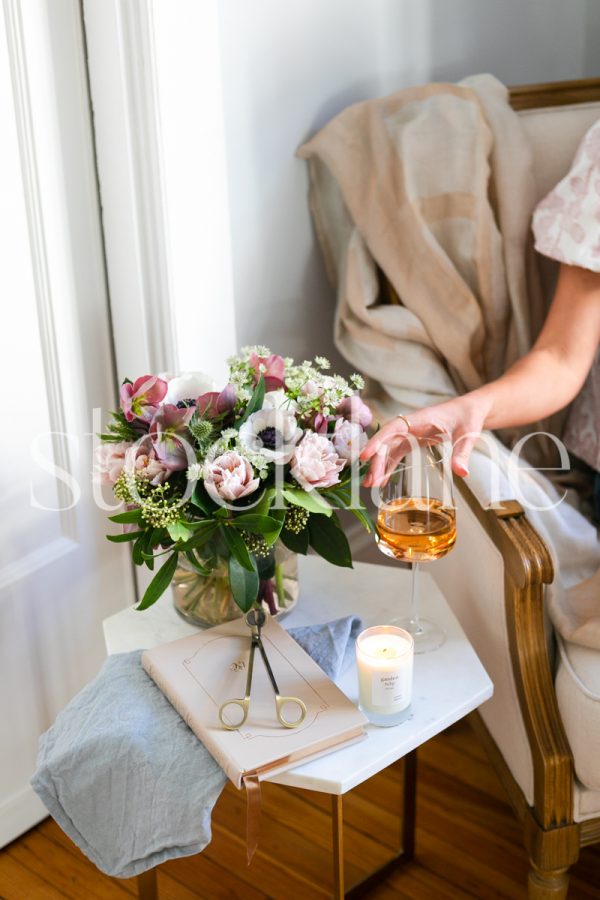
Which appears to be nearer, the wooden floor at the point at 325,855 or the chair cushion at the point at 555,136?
the wooden floor at the point at 325,855

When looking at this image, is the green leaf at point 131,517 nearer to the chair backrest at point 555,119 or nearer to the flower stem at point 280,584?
the flower stem at point 280,584

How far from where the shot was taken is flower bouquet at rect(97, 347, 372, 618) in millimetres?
997

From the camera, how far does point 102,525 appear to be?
59.4 inches

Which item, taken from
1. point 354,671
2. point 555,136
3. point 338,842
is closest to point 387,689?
point 354,671

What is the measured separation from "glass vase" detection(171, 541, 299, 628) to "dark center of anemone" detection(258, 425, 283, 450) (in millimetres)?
162

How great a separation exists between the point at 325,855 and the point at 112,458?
2.57 ft

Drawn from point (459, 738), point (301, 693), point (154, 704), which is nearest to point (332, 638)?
point (301, 693)

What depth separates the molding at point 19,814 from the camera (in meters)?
1.47

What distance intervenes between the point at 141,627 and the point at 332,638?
10.2 inches

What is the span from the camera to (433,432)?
1.21m

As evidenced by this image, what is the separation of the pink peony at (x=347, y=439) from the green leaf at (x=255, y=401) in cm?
9

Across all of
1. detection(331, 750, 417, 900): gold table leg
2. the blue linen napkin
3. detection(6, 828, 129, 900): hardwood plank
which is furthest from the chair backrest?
detection(6, 828, 129, 900): hardwood plank

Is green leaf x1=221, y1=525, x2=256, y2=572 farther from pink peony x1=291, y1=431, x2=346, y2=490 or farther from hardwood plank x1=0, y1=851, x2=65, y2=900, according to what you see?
hardwood plank x1=0, y1=851, x2=65, y2=900

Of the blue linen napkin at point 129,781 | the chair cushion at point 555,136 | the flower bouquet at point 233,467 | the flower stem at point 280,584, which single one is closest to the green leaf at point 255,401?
the flower bouquet at point 233,467
